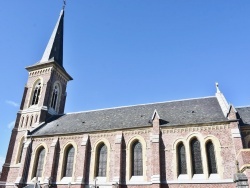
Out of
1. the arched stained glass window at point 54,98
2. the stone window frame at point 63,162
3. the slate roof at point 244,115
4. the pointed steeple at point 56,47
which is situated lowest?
the stone window frame at point 63,162

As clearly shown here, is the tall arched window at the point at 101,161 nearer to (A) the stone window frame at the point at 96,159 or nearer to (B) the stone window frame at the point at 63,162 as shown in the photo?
(A) the stone window frame at the point at 96,159

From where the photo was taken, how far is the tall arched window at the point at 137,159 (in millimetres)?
22766

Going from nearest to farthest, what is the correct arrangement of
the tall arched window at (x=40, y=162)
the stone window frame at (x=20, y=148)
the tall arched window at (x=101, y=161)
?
the tall arched window at (x=101, y=161)
the tall arched window at (x=40, y=162)
the stone window frame at (x=20, y=148)

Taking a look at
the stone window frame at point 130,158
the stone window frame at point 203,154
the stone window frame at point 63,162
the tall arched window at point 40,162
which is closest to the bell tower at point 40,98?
the tall arched window at point 40,162

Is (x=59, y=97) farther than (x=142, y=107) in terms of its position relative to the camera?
Yes

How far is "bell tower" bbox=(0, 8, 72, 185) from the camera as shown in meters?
30.2

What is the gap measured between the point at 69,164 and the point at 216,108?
1727 centimetres

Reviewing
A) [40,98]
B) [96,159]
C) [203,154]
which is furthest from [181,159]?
[40,98]

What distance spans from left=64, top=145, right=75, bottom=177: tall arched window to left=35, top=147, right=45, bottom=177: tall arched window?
126 inches

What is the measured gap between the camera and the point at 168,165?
847 inches

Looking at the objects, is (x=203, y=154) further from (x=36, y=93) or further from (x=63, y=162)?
(x=36, y=93)

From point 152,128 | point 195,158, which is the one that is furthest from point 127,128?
point 195,158

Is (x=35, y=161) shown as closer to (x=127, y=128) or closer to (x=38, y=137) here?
(x=38, y=137)

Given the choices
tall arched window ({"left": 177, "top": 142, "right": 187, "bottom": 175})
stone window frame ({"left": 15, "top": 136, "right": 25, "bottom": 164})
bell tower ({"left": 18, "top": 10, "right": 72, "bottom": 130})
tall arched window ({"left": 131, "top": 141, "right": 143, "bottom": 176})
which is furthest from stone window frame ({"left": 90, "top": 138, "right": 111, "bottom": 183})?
stone window frame ({"left": 15, "top": 136, "right": 25, "bottom": 164})
